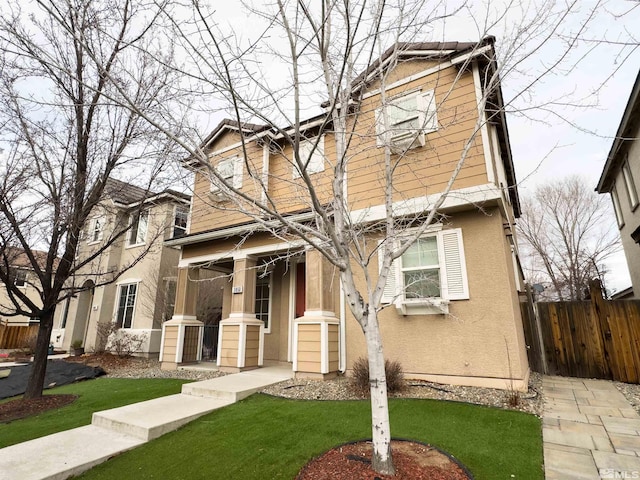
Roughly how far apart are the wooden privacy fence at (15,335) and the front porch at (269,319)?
1233 centimetres

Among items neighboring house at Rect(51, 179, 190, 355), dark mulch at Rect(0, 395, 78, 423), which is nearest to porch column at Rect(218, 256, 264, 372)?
dark mulch at Rect(0, 395, 78, 423)

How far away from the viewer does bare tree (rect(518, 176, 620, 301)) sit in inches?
664

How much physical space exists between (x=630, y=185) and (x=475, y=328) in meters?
8.47

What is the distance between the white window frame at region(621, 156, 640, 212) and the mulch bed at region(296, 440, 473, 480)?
10.8 m

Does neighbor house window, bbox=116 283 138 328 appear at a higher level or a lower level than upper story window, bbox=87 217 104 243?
lower

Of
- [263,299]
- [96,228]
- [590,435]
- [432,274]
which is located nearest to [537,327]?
[432,274]

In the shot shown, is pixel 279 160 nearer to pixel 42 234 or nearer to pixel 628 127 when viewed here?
pixel 42 234

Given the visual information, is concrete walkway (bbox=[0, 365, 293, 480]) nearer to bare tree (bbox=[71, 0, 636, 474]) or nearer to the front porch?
the front porch

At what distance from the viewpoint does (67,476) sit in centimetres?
318

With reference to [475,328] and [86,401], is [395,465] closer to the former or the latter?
[475,328]

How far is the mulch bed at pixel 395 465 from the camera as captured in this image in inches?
101

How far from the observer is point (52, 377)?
8.48m

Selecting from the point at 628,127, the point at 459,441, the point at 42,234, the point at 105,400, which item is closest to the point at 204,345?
the point at 105,400

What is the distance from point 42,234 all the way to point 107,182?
1.53 meters
